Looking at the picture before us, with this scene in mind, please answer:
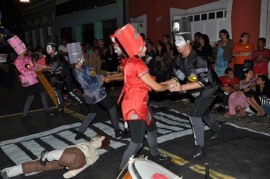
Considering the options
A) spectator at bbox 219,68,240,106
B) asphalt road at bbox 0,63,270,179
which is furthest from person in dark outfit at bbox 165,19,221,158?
spectator at bbox 219,68,240,106

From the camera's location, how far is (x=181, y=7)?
1355cm

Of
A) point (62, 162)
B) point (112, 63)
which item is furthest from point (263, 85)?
point (112, 63)

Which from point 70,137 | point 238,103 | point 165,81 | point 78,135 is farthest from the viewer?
point 238,103

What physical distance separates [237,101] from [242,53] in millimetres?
2061

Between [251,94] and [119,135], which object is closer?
[119,135]

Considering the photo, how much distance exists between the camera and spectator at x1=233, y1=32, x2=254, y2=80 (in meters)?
9.06

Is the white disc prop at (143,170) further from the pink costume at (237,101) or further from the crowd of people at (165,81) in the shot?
the pink costume at (237,101)

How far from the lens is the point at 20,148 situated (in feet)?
19.6

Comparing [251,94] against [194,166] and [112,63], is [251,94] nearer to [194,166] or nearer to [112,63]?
[194,166]

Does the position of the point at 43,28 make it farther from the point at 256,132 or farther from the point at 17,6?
the point at 256,132

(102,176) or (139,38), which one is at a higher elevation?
(139,38)

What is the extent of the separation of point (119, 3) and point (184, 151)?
13.8m

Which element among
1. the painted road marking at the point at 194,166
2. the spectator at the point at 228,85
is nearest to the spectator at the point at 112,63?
the spectator at the point at 228,85

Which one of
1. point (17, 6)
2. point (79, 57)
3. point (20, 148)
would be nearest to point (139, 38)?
point (79, 57)
